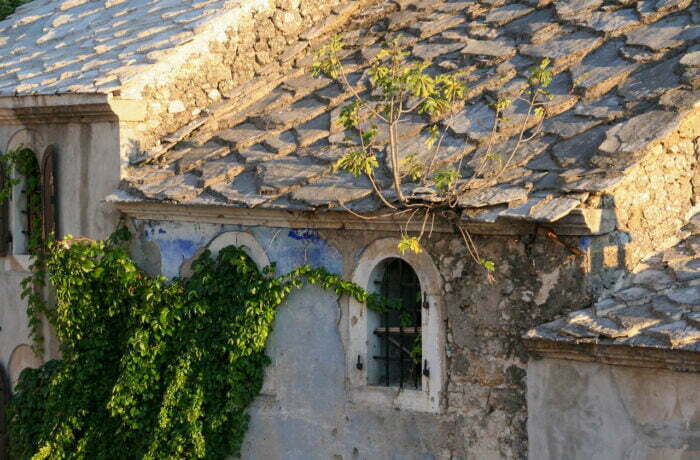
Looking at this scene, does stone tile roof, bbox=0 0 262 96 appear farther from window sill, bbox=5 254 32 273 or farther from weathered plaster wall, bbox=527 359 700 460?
weathered plaster wall, bbox=527 359 700 460

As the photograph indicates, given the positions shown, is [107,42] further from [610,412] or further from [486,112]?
[610,412]

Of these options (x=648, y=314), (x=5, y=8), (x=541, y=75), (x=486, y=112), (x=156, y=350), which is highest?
(x=5, y=8)

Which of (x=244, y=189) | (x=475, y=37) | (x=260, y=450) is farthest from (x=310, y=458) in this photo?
(x=475, y=37)

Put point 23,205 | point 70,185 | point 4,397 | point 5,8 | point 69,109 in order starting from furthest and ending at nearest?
1. point 5,8
2. point 4,397
3. point 23,205
4. point 70,185
5. point 69,109

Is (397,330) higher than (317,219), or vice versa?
(317,219)

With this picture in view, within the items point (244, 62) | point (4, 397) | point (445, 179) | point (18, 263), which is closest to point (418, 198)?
point (445, 179)

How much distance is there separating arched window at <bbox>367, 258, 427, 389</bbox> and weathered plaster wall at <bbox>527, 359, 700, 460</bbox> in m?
1.19

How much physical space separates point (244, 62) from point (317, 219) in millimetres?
2666

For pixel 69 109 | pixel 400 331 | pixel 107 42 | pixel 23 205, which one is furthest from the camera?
pixel 23 205

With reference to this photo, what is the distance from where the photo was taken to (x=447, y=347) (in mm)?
7660

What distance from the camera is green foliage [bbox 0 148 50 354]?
10.3m

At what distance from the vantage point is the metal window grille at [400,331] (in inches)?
316

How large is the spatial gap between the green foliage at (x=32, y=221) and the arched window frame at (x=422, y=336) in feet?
11.4

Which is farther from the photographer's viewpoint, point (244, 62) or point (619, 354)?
point (244, 62)
